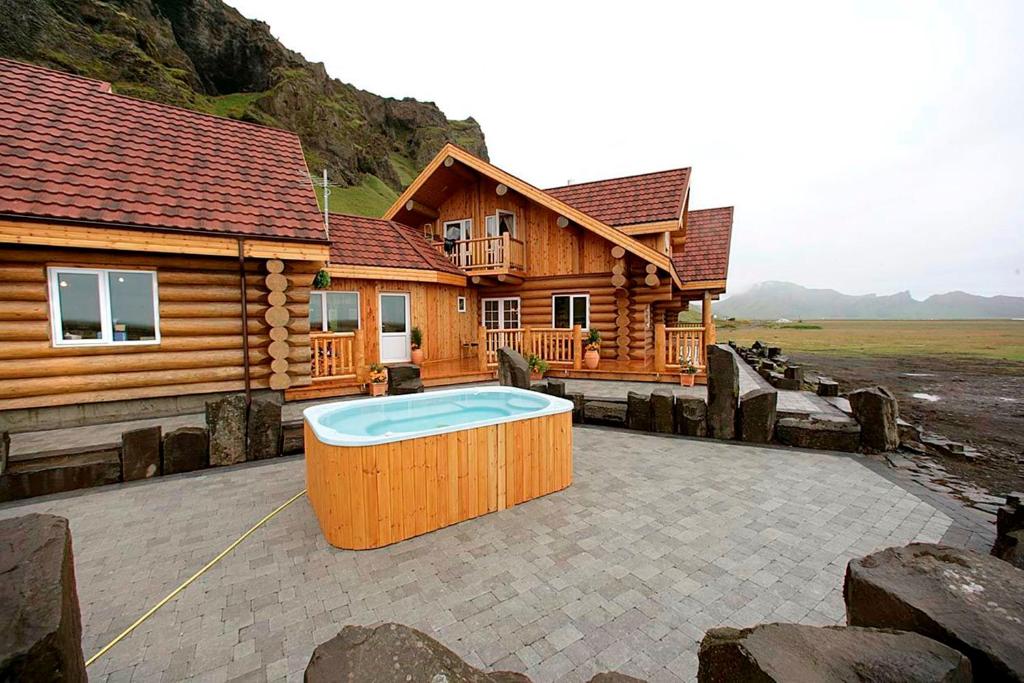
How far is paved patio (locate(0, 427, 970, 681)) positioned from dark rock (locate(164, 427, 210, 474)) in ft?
0.75

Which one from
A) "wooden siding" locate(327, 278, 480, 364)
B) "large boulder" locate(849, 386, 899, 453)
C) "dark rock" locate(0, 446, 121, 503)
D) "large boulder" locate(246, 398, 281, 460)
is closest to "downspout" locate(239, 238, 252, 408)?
"large boulder" locate(246, 398, 281, 460)

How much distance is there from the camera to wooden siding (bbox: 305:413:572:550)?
3520 millimetres

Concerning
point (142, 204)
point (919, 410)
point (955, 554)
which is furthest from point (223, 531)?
point (919, 410)

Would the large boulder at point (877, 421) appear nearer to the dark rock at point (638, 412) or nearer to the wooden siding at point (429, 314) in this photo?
the dark rock at point (638, 412)

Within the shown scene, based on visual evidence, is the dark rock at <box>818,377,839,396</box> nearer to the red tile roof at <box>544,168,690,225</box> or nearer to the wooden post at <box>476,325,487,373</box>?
the red tile roof at <box>544,168,690,225</box>

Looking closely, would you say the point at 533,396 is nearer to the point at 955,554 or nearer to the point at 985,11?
the point at 955,554

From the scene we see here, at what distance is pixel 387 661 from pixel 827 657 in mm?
1501

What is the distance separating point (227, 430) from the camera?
5414 mm

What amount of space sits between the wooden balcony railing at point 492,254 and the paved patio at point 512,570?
9.07 m

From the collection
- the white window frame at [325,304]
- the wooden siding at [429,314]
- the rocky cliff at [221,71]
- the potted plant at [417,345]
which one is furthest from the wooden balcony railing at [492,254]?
the rocky cliff at [221,71]

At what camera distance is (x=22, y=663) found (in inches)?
53.4

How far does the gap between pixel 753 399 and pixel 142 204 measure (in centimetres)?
1077

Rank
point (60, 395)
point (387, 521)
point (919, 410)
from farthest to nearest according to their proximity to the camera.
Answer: point (919, 410)
point (60, 395)
point (387, 521)

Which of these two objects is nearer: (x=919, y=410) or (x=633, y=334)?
(x=919, y=410)
